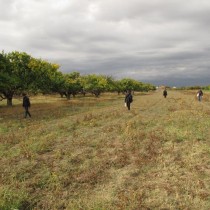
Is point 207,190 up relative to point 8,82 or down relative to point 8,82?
down

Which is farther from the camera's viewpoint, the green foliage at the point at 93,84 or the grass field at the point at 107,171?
the green foliage at the point at 93,84

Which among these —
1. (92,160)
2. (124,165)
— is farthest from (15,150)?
(124,165)

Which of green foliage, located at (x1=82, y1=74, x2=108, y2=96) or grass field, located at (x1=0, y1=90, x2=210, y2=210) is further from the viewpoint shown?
green foliage, located at (x1=82, y1=74, x2=108, y2=96)

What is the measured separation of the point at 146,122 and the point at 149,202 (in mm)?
17685

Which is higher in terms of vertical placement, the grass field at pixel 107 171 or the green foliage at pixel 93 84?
the green foliage at pixel 93 84

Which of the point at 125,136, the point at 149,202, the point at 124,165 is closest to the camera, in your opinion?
the point at 149,202

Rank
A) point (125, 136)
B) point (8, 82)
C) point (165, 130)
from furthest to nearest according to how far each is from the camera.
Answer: point (8, 82) → point (165, 130) → point (125, 136)

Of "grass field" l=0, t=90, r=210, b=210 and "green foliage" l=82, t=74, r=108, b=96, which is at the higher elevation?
"green foliage" l=82, t=74, r=108, b=96

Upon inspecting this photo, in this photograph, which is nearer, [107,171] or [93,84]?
[107,171]

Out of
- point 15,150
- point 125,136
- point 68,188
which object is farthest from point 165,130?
point 68,188

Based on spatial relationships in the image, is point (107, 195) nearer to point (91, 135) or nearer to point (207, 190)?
point (207, 190)

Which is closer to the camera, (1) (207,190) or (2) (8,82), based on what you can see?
(1) (207,190)

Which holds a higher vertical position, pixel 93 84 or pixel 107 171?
pixel 93 84

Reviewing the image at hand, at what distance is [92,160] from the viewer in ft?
49.9
